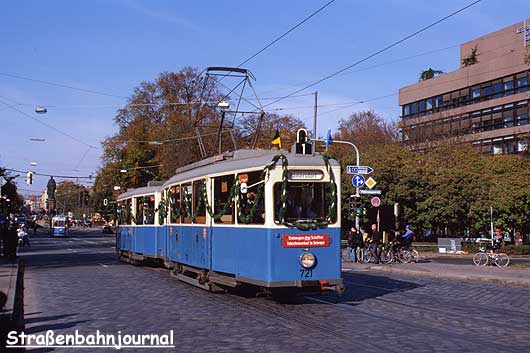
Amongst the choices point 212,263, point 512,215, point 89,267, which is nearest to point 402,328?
point 212,263

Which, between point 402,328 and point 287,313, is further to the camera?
point 287,313

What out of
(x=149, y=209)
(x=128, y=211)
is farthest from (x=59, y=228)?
(x=149, y=209)

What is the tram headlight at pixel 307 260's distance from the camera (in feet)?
42.8

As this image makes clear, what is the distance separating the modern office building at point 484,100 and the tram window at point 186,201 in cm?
4166

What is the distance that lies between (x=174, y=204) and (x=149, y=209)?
541 centimetres

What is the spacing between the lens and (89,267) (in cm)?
2625

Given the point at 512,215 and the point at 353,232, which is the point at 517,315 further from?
the point at 512,215

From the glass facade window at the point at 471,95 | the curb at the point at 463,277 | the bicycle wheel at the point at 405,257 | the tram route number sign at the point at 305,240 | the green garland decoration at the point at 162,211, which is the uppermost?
the glass facade window at the point at 471,95

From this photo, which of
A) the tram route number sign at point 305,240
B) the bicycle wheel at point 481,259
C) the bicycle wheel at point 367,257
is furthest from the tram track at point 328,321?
the bicycle wheel at point 367,257

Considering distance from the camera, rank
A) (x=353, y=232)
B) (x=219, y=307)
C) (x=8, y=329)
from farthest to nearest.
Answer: (x=353, y=232) → (x=219, y=307) → (x=8, y=329)

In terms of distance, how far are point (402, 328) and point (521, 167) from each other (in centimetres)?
3927

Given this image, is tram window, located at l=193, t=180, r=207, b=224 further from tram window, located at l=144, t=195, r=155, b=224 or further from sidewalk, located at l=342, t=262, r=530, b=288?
sidewalk, located at l=342, t=262, r=530, b=288

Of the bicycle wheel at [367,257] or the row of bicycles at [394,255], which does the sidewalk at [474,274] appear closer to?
the row of bicycles at [394,255]

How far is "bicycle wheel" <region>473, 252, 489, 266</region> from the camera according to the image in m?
26.8
